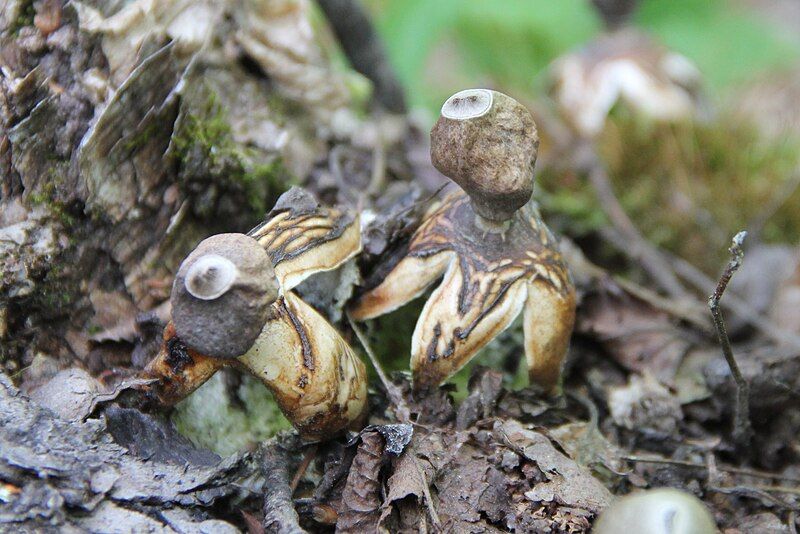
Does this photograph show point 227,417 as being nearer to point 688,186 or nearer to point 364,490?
point 364,490

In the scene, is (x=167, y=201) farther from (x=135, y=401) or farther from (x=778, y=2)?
(x=778, y=2)

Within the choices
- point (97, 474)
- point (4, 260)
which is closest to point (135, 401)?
point (97, 474)

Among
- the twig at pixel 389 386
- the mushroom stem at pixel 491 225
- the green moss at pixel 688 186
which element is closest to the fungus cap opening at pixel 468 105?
the mushroom stem at pixel 491 225

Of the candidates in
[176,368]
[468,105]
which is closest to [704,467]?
[468,105]

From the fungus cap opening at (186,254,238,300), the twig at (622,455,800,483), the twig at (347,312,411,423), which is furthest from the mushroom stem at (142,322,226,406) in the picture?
the twig at (622,455,800,483)

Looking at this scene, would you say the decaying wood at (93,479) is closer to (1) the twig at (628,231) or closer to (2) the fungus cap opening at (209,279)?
(2) the fungus cap opening at (209,279)
